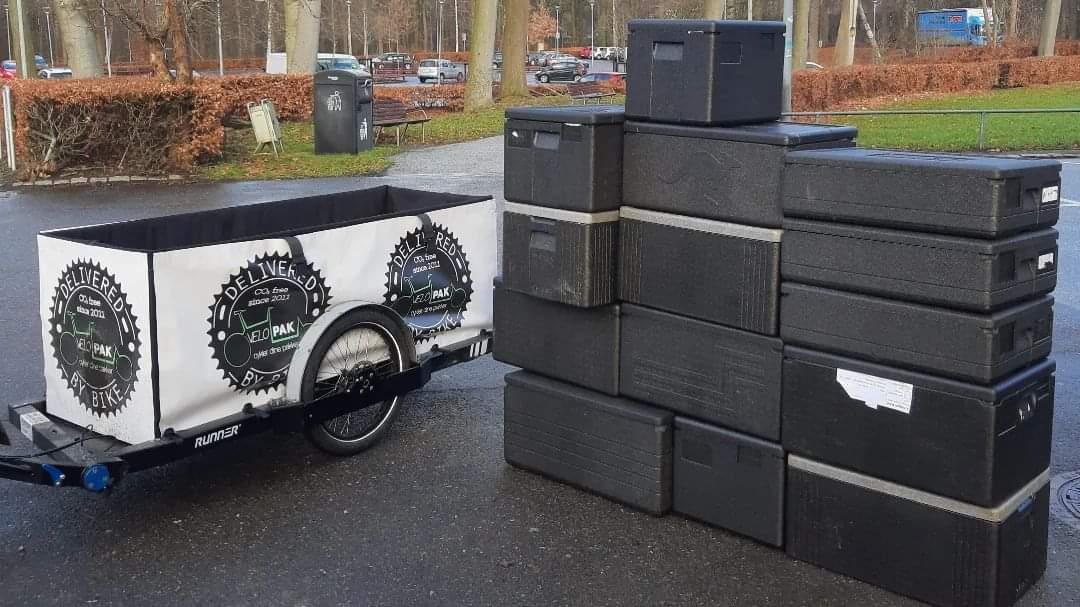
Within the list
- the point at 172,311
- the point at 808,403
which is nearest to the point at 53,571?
the point at 172,311

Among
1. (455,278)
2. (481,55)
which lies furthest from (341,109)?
(455,278)

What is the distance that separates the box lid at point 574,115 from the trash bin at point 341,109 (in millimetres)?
15321

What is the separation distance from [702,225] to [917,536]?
1506 mm

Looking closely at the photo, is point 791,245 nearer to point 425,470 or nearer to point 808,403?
point 808,403

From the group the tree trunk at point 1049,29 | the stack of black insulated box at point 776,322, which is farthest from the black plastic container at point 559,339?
the tree trunk at point 1049,29

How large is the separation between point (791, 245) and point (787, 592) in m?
1.35

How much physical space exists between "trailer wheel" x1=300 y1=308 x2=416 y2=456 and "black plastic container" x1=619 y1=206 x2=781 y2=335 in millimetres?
1409

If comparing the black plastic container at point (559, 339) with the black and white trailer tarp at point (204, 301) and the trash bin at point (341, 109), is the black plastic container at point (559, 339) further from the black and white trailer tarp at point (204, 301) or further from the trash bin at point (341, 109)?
the trash bin at point (341, 109)

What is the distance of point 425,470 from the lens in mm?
6035

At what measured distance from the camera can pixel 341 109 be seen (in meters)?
Answer: 20.4

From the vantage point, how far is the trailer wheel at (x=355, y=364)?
5.84 metres

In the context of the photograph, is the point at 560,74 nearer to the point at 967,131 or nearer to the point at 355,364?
the point at 967,131

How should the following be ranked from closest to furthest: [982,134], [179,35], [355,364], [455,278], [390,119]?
1. [355,364]
2. [455,278]
3. [982,134]
4. [390,119]
5. [179,35]

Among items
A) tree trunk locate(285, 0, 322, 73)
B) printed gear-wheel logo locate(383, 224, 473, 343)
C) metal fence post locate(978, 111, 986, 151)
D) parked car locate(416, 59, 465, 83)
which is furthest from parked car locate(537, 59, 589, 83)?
printed gear-wheel logo locate(383, 224, 473, 343)
